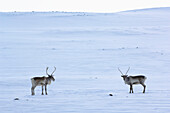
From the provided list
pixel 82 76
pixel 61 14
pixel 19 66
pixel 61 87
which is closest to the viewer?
pixel 61 87

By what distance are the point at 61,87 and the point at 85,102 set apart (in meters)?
6.38

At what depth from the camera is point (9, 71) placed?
23.4m

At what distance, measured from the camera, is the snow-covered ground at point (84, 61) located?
12.1 meters

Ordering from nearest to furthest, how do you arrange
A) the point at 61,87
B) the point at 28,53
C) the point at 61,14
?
1. the point at 61,87
2. the point at 28,53
3. the point at 61,14

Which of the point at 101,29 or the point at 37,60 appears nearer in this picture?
the point at 37,60

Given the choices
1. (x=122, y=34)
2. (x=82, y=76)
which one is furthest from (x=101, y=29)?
(x=82, y=76)

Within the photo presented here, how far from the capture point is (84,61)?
26547mm

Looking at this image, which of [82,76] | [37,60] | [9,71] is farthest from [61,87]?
[37,60]

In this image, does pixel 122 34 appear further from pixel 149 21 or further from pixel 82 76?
pixel 82 76

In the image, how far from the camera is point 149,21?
51969 mm

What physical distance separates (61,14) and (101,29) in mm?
14138

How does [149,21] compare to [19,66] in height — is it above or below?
above

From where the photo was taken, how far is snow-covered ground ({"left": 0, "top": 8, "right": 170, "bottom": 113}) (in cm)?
1215

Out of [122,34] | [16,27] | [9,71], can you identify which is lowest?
[9,71]
